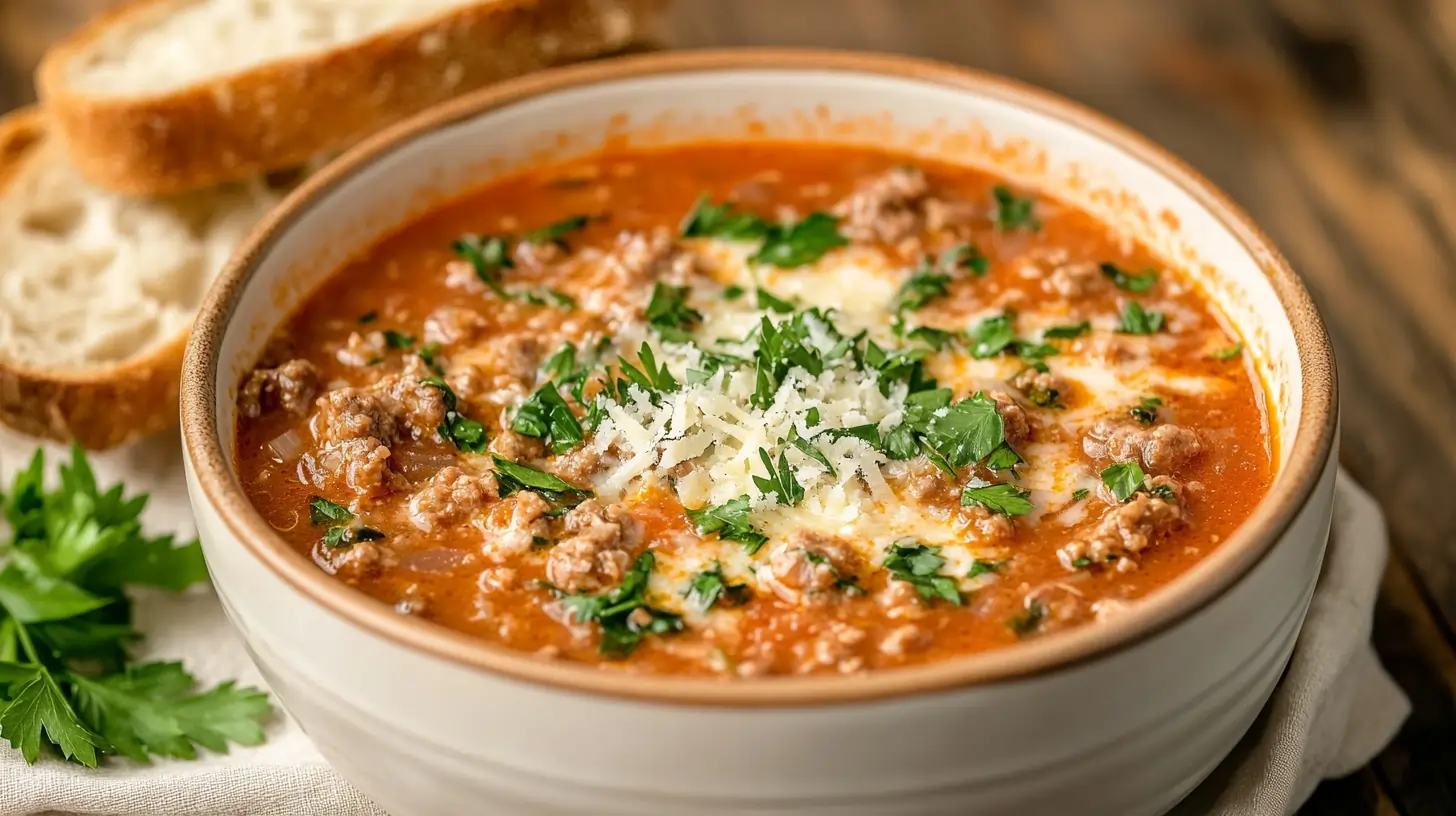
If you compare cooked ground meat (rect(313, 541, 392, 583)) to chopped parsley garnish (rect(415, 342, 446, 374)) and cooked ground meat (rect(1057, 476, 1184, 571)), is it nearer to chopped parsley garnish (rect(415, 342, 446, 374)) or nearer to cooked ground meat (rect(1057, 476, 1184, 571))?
chopped parsley garnish (rect(415, 342, 446, 374))

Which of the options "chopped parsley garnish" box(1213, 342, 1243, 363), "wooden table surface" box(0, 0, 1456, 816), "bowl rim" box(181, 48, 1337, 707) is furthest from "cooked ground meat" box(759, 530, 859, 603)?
"wooden table surface" box(0, 0, 1456, 816)

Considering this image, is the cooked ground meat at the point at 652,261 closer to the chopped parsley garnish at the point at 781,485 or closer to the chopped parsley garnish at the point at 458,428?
the chopped parsley garnish at the point at 458,428

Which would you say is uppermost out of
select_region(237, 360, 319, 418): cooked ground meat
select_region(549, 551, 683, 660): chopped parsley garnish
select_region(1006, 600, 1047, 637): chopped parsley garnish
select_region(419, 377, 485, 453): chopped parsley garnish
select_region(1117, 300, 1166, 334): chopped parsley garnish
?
select_region(1117, 300, 1166, 334): chopped parsley garnish

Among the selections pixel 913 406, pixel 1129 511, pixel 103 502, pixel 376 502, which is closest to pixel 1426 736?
pixel 1129 511

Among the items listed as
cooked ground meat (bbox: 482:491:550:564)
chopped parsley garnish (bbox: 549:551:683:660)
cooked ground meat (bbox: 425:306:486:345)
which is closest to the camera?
chopped parsley garnish (bbox: 549:551:683:660)

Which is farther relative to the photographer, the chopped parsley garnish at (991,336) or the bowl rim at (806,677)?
the chopped parsley garnish at (991,336)

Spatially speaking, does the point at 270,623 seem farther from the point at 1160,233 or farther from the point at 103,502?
the point at 1160,233

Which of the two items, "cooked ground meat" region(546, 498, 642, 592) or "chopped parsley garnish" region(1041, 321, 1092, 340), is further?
"chopped parsley garnish" region(1041, 321, 1092, 340)

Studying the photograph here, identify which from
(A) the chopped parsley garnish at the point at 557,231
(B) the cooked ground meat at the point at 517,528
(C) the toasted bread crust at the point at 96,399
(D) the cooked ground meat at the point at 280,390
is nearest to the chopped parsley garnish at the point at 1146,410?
(B) the cooked ground meat at the point at 517,528
